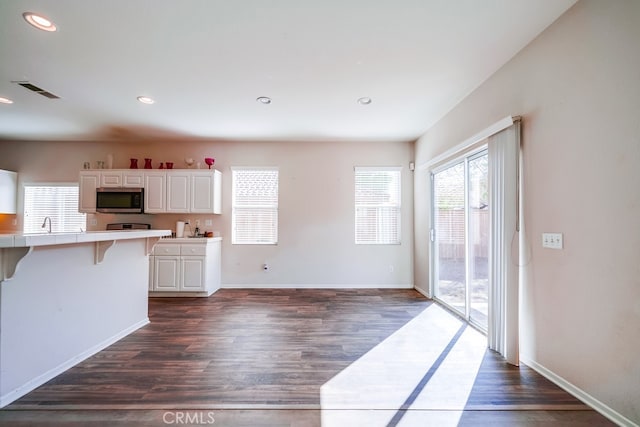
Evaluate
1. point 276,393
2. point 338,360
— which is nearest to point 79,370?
point 276,393

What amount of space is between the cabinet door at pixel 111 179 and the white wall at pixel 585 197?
5665mm

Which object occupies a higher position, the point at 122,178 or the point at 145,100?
the point at 145,100

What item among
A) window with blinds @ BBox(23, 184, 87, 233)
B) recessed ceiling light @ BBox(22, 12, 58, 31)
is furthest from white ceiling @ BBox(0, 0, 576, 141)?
window with blinds @ BBox(23, 184, 87, 233)

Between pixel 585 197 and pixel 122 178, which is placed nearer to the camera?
pixel 585 197

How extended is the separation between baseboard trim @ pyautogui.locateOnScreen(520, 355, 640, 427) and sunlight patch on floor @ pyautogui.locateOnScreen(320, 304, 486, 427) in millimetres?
402

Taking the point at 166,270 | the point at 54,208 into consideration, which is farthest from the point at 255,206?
the point at 54,208

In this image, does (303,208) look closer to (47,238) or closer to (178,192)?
(178,192)

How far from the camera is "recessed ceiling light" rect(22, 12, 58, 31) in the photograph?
2.01 metres

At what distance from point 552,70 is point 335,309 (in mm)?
3391

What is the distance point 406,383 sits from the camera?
210 centimetres

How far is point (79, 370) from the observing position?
227 centimetres

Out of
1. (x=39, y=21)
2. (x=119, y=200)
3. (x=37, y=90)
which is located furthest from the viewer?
(x=119, y=200)

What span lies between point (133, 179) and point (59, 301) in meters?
2.93

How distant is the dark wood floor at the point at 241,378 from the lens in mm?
1749
